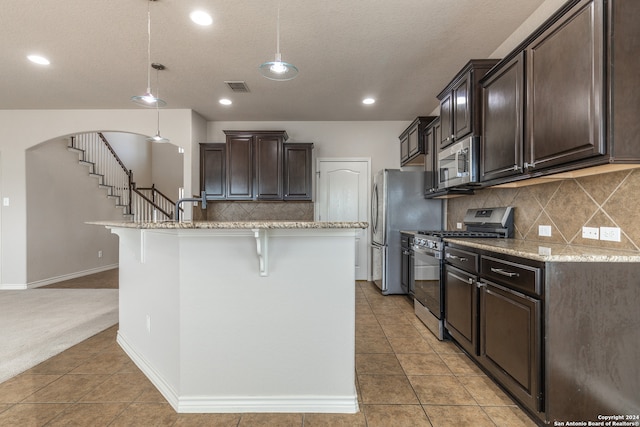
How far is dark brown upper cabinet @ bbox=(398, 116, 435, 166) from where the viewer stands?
4200 millimetres

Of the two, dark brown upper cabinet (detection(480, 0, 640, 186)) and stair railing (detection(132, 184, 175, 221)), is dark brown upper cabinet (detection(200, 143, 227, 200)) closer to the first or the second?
stair railing (detection(132, 184, 175, 221))

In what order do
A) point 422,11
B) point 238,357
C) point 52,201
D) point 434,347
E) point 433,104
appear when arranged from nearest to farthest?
point 238,357, point 422,11, point 434,347, point 433,104, point 52,201

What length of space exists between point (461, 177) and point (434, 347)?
1.56 meters

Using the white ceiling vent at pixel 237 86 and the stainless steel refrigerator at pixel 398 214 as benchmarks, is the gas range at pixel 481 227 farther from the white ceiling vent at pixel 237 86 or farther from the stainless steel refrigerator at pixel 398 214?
the white ceiling vent at pixel 237 86

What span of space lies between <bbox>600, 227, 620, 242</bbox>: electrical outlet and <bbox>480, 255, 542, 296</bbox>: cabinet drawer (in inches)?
23.6

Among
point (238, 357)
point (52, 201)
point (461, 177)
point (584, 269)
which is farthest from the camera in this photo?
point (52, 201)

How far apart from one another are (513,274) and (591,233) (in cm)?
65

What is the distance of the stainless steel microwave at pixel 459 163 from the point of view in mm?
2707

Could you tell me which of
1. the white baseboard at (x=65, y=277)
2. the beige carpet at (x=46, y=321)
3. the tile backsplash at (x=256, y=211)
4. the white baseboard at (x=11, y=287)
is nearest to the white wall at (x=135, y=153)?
the white baseboard at (x=65, y=277)

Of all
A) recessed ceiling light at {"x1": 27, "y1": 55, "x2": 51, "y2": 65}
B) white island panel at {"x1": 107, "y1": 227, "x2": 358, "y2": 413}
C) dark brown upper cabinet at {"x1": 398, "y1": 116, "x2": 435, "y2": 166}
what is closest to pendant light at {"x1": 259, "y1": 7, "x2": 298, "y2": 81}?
white island panel at {"x1": 107, "y1": 227, "x2": 358, "y2": 413}

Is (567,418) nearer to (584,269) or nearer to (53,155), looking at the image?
(584,269)

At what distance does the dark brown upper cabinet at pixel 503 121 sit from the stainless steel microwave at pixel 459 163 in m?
0.06

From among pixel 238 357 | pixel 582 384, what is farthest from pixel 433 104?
pixel 238 357

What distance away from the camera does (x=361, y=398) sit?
1.97 m
